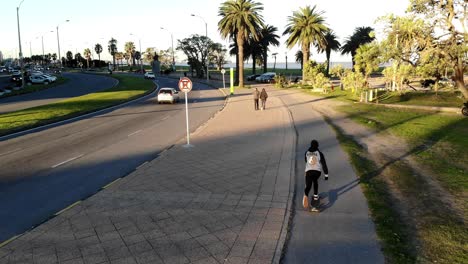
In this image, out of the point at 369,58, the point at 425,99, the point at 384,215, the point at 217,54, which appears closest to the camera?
the point at 384,215

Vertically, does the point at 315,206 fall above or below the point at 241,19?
below

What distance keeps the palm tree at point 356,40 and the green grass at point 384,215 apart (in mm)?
64758

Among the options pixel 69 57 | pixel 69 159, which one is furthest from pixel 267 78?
pixel 69 57

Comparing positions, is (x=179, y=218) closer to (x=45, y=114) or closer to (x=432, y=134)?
(x=432, y=134)

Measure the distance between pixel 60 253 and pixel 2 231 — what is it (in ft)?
6.10

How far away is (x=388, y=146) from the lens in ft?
47.3

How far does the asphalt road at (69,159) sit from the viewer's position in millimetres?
8469

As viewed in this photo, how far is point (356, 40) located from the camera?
2899 inches

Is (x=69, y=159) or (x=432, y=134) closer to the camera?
(x=69, y=159)

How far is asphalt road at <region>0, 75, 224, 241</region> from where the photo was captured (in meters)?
8.47

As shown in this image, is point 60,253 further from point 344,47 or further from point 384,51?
point 344,47

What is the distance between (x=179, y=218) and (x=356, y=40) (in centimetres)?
7349

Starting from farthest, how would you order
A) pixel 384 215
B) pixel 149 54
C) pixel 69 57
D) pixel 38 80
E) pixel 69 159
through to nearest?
pixel 69 57 → pixel 149 54 → pixel 38 80 → pixel 69 159 → pixel 384 215

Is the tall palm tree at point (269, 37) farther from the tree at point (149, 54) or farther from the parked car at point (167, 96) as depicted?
the tree at point (149, 54)
